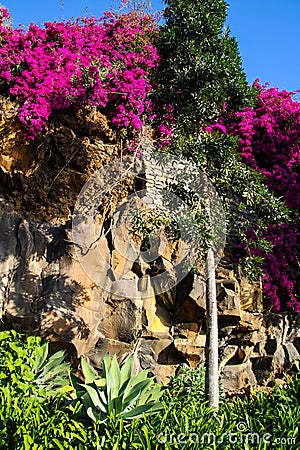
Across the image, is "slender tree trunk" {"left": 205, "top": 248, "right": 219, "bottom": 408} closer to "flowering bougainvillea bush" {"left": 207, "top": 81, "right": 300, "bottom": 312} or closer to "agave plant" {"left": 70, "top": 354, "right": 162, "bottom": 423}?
"agave plant" {"left": 70, "top": 354, "right": 162, "bottom": 423}

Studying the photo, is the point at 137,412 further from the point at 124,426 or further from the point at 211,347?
the point at 211,347

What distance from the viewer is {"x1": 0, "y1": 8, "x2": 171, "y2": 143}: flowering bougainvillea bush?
806cm

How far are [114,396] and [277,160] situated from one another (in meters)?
7.14

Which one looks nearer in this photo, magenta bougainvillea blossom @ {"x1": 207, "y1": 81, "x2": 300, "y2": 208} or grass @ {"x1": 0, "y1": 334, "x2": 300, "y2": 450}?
grass @ {"x1": 0, "y1": 334, "x2": 300, "y2": 450}

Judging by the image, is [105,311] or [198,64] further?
[105,311]

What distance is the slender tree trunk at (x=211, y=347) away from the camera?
5.32m

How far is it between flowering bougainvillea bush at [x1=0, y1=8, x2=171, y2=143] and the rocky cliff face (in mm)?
314

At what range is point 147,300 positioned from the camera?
7.17 meters

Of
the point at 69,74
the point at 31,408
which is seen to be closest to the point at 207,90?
the point at 69,74

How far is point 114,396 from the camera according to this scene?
13.4 feet

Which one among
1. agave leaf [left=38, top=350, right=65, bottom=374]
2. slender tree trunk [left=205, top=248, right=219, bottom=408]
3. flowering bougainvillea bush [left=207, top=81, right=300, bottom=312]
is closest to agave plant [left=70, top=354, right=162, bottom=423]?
agave leaf [left=38, top=350, right=65, bottom=374]

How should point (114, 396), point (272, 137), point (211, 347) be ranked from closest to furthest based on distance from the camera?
point (114, 396), point (211, 347), point (272, 137)

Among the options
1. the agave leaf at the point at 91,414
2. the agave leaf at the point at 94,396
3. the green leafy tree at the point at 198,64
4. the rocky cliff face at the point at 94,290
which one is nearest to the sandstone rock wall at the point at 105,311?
the rocky cliff face at the point at 94,290

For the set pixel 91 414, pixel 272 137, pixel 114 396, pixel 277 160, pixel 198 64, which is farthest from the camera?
pixel 272 137
